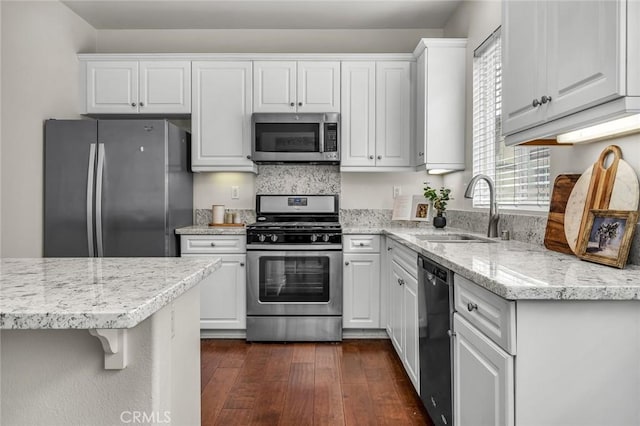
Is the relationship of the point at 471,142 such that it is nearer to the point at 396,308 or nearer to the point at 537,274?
the point at 396,308

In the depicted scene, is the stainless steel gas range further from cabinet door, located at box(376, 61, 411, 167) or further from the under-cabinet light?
the under-cabinet light

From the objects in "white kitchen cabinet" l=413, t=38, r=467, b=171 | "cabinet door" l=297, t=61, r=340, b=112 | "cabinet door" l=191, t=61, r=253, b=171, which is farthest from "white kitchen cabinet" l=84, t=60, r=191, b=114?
"white kitchen cabinet" l=413, t=38, r=467, b=171

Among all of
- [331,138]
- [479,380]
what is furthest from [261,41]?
[479,380]

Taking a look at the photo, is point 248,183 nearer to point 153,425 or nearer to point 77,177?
point 77,177

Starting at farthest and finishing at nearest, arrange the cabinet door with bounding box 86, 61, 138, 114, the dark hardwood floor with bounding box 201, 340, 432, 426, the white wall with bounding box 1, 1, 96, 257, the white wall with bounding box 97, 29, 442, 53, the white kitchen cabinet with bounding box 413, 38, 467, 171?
the white wall with bounding box 97, 29, 442, 53
the cabinet door with bounding box 86, 61, 138, 114
the white kitchen cabinet with bounding box 413, 38, 467, 171
the white wall with bounding box 1, 1, 96, 257
the dark hardwood floor with bounding box 201, 340, 432, 426

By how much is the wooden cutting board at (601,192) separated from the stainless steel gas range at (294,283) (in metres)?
1.87

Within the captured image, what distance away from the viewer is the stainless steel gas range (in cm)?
348

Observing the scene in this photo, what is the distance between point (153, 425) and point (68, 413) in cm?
21

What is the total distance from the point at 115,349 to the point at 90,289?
0.54 ft

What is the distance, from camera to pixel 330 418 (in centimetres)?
228

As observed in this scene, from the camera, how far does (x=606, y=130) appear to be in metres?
1.65

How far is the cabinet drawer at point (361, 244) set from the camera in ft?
11.6

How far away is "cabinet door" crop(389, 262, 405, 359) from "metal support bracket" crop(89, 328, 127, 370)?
6.40 feet

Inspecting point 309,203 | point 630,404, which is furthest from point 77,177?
point 630,404
